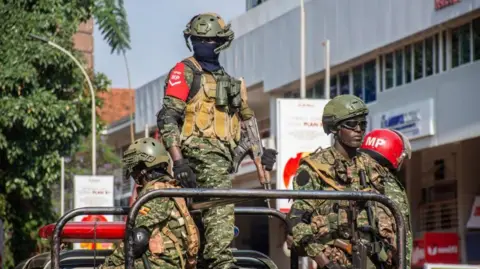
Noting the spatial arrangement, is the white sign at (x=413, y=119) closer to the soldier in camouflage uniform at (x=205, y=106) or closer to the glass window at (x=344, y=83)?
the glass window at (x=344, y=83)

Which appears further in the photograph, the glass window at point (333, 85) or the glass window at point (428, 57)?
the glass window at point (333, 85)

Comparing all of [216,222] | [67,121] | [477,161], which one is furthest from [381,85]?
[216,222]

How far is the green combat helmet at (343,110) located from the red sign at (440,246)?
23.8 metres

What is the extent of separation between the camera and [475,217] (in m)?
31.4

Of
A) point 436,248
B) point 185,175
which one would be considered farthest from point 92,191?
point 185,175

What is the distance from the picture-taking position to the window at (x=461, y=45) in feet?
93.3

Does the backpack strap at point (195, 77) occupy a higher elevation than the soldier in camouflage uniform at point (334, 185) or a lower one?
higher

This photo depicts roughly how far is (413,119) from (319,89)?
22.0 ft

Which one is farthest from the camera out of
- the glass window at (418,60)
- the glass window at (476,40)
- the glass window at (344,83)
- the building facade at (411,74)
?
the glass window at (344,83)

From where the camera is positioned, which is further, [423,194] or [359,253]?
[423,194]

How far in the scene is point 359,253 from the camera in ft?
23.6

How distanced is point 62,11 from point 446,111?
7.51 meters

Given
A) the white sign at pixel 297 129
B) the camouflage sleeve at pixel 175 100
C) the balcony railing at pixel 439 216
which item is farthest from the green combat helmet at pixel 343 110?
the balcony railing at pixel 439 216

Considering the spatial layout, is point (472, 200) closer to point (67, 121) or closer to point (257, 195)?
point (67, 121)
